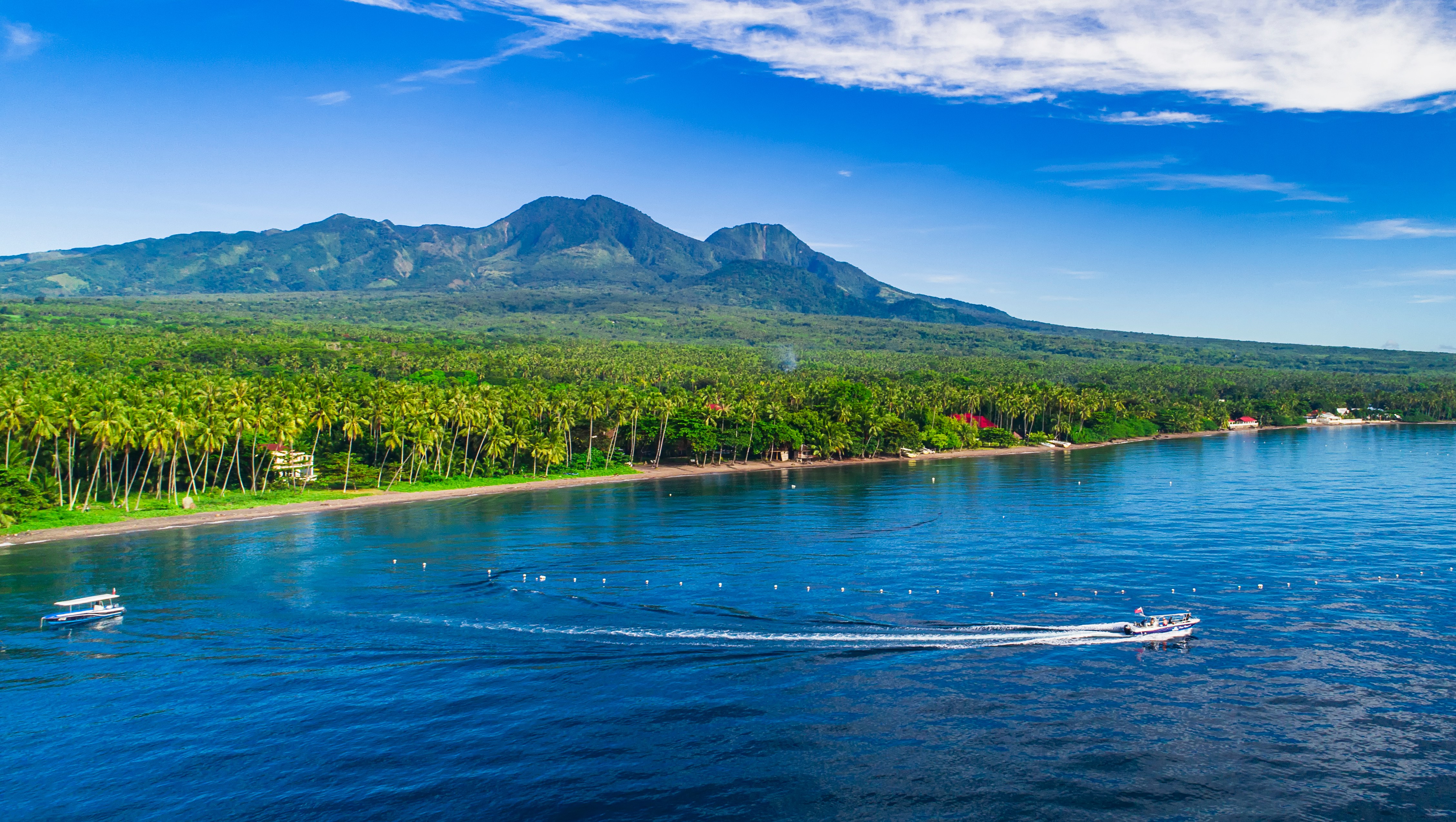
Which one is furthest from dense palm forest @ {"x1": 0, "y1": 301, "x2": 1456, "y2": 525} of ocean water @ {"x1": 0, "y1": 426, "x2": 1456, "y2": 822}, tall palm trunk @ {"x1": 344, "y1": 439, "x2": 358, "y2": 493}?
ocean water @ {"x1": 0, "y1": 426, "x2": 1456, "y2": 822}

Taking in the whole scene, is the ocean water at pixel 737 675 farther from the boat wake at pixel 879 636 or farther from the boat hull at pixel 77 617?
the boat hull at pixel 77 617

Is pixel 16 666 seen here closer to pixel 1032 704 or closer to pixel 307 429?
pixel 1032 704

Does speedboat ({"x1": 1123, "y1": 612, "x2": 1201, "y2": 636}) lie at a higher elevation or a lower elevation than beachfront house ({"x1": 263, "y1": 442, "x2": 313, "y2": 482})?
lower

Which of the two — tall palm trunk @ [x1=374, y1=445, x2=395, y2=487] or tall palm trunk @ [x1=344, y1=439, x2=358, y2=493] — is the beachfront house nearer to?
tall palm trunk @ [x1=344, y1=439, x2=358, y2=493]

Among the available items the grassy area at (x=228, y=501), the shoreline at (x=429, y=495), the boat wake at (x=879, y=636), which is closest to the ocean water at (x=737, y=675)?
the boat wake at (x=879, y=636)

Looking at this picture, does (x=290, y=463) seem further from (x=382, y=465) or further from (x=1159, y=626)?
(x=1159, y=626)

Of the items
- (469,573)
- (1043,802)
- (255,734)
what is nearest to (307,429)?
(469,573)
